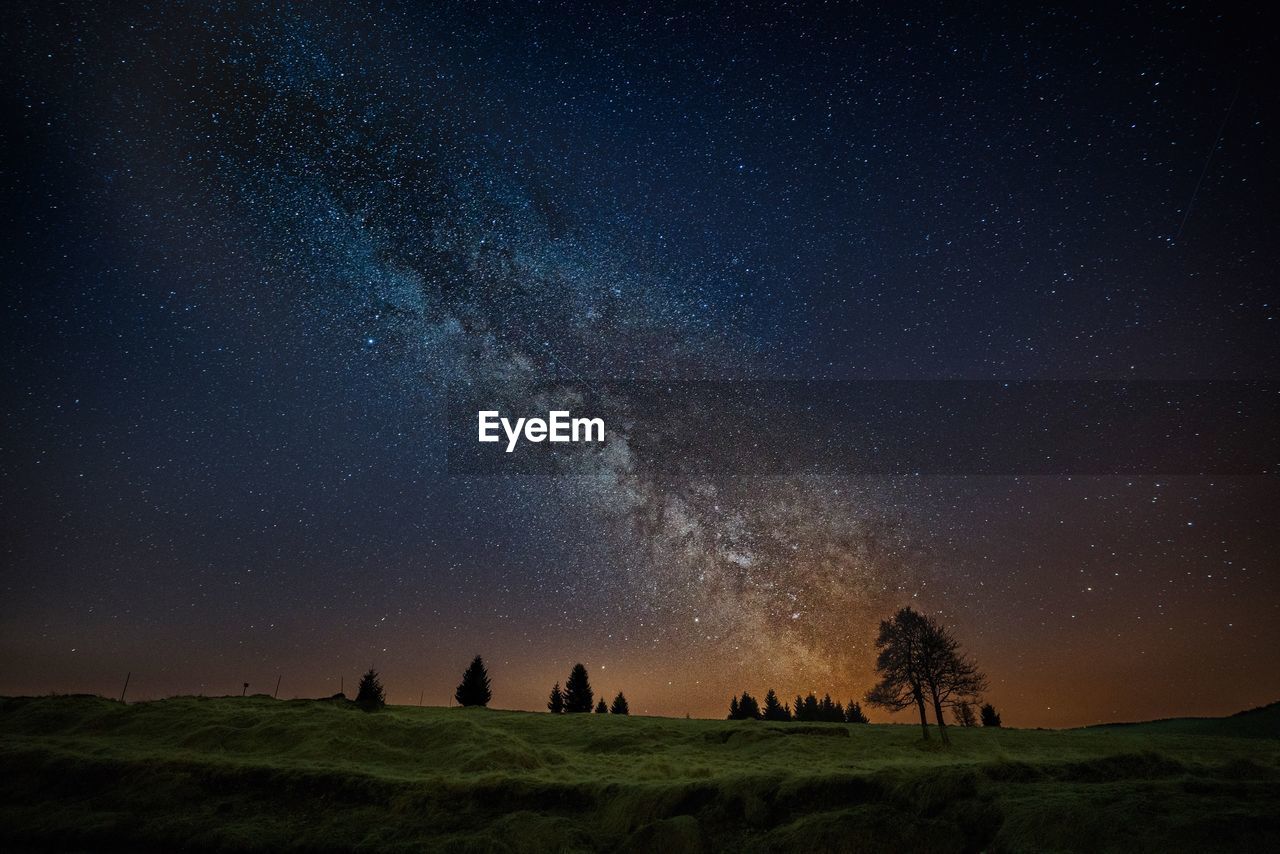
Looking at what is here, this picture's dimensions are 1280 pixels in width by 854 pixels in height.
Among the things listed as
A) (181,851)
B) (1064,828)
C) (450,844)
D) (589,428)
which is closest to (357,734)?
(181,851)

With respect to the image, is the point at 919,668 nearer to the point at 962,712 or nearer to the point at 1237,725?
the point at 962,712

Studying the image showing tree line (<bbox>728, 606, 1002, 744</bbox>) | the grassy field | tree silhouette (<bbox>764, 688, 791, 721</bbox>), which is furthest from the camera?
tree silhouette (<bbox>764, 688, 791, 721</bbox>)

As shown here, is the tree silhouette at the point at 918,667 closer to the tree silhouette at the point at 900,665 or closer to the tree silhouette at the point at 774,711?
the tree silhouette at the point at 900,665

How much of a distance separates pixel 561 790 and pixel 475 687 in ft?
187

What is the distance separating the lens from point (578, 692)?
242 ft

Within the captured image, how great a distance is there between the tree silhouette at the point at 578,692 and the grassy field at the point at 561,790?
4184 cm

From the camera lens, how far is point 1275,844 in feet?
29.3

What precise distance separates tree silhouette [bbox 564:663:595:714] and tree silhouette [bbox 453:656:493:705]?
987 centimetres

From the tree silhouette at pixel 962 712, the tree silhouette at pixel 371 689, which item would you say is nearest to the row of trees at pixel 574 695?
the tree silhouette at pixel 371 689

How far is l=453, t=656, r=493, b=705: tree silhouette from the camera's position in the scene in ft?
226

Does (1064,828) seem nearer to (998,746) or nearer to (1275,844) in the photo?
(1275,844)

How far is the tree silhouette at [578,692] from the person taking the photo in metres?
72.5

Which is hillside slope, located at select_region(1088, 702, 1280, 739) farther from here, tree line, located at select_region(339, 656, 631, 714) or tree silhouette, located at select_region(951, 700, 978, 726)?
tree line, located at select_region(339, 656, 631, 714)

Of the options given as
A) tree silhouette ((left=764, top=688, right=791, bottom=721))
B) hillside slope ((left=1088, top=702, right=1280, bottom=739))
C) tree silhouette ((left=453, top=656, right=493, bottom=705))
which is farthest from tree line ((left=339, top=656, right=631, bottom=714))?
hillside slope ((left=1088, top=702, right=1280, bottom=739))
